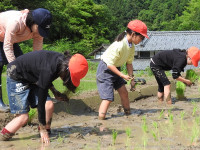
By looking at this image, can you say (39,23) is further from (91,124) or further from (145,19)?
(145,19)

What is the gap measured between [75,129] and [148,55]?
96.0ft

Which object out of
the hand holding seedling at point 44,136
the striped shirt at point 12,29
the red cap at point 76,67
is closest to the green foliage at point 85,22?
the striped shirt at point 12,29

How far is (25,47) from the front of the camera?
21.7 meters

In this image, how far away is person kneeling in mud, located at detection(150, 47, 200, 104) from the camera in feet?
17.1

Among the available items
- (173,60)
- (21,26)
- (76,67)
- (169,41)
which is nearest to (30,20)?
(21,26)

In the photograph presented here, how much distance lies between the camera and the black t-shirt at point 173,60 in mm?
5324

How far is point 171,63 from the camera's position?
568 cm

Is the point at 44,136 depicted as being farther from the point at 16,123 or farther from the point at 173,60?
the point at 173,60

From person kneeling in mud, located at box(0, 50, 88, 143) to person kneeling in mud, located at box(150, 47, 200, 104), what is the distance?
2546 mm


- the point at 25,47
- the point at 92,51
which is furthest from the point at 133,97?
the point at 92,51

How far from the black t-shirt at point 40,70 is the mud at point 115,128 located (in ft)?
1.49

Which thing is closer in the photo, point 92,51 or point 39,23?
point 39,23

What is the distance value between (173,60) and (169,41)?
90.1ft

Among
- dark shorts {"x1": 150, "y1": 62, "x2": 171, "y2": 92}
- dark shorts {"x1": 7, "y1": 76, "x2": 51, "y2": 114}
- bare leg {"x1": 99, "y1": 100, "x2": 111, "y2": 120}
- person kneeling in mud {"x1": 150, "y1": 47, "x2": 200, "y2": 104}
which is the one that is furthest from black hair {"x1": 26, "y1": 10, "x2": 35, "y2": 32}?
dark shorts {"x1": 150, "y1": 62, "x2": 171, "y2": 92}
